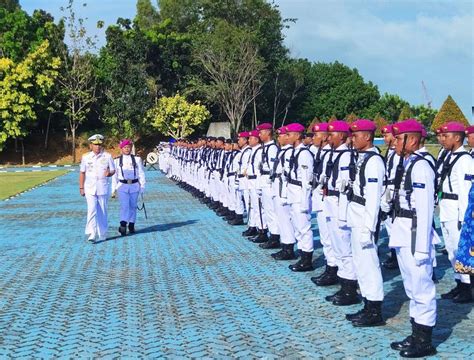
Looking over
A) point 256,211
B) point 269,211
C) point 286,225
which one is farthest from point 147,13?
point 286,225

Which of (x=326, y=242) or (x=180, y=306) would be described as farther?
(x=326, y=242)

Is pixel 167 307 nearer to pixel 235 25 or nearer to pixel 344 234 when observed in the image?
pixel 344 234

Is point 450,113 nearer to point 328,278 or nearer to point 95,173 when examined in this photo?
point 95,173

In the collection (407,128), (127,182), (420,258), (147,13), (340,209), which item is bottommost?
(420,258)

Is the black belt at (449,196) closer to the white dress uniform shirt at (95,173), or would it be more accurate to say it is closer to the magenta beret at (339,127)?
the magenta beret at (339,127)

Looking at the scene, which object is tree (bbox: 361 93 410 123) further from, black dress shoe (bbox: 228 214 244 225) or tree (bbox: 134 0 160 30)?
black dress shoe (bbox: 228 214 244 225)

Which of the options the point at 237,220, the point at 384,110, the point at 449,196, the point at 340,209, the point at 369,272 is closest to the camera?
the point at 369,272

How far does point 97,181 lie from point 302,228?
5.06 metres

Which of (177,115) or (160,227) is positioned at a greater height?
(177,115)

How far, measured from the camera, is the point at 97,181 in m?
13.0

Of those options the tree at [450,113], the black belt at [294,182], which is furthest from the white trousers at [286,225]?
the tree at [450,113]

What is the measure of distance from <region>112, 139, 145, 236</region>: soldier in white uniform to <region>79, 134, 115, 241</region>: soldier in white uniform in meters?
0.68

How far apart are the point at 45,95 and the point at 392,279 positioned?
154 ft

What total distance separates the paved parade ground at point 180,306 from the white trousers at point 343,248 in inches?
17.3
